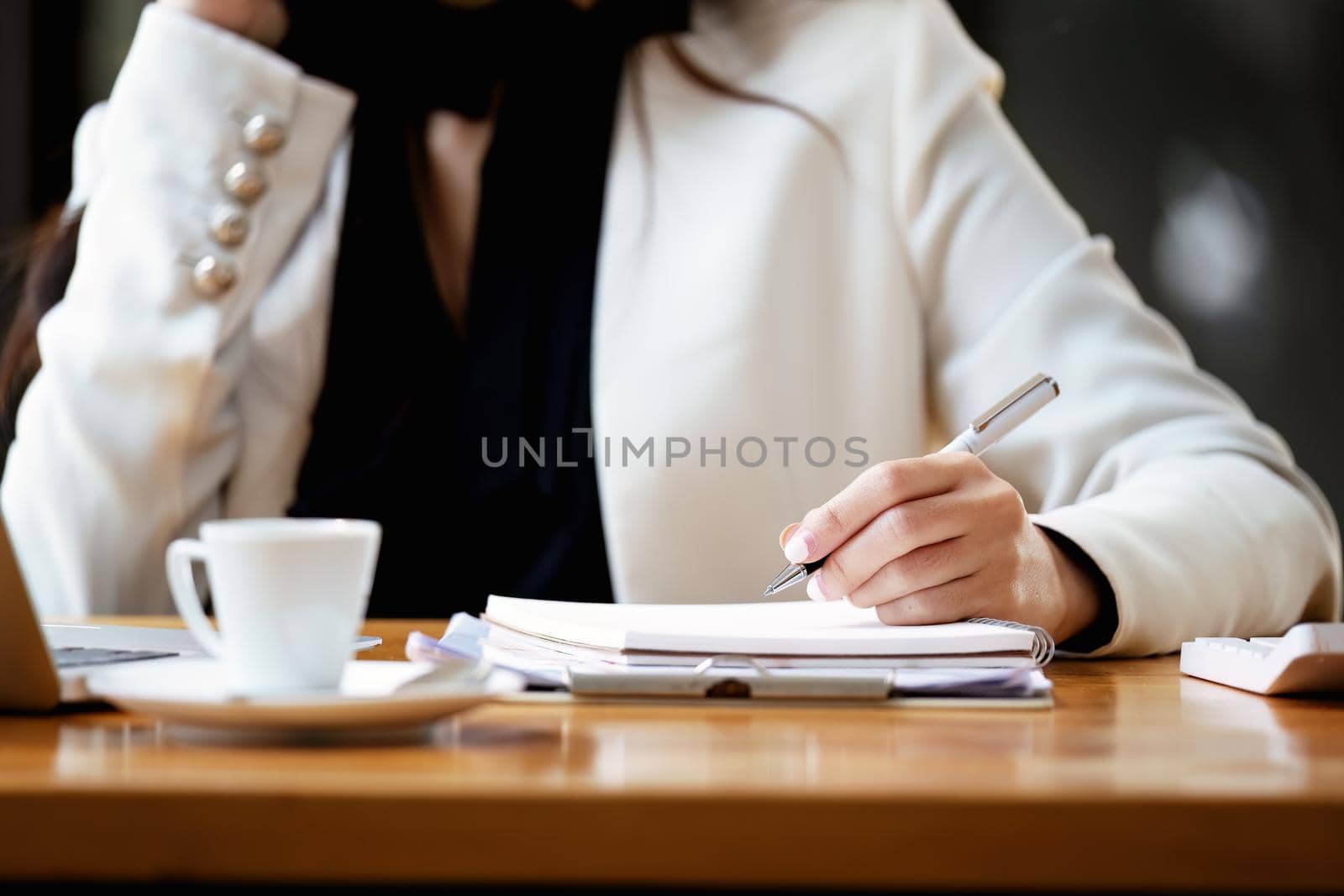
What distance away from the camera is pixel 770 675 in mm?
508

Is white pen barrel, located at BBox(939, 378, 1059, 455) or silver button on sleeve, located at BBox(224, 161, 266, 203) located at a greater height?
silver button on sleeve, located at BBox(224, 161, 266, 203)

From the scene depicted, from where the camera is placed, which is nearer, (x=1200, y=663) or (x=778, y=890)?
(x=778, y=890)

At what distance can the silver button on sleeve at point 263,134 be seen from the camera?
1.14 m

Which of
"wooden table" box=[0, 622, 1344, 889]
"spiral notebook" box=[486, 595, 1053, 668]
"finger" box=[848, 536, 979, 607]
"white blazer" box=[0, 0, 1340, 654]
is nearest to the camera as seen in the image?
"wooden table" box=[0, 622, 1344, 889]

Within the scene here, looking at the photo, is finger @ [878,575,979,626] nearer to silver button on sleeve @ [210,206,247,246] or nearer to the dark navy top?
the dark navy top

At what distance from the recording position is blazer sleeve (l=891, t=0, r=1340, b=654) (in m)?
0.79

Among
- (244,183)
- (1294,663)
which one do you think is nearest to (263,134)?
(244,183)

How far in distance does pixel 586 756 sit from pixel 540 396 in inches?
32.6

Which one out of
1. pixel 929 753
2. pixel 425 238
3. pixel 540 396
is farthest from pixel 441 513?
pixel 929 753

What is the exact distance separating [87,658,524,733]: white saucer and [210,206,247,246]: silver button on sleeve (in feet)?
2.43

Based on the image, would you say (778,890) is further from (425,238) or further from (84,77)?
(84,77)

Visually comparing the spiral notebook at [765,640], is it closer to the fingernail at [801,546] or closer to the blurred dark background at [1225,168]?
the fingernail at [801,546]

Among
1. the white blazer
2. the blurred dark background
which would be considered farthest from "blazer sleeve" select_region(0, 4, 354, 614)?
the blurred dark background

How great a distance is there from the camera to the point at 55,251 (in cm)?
121
